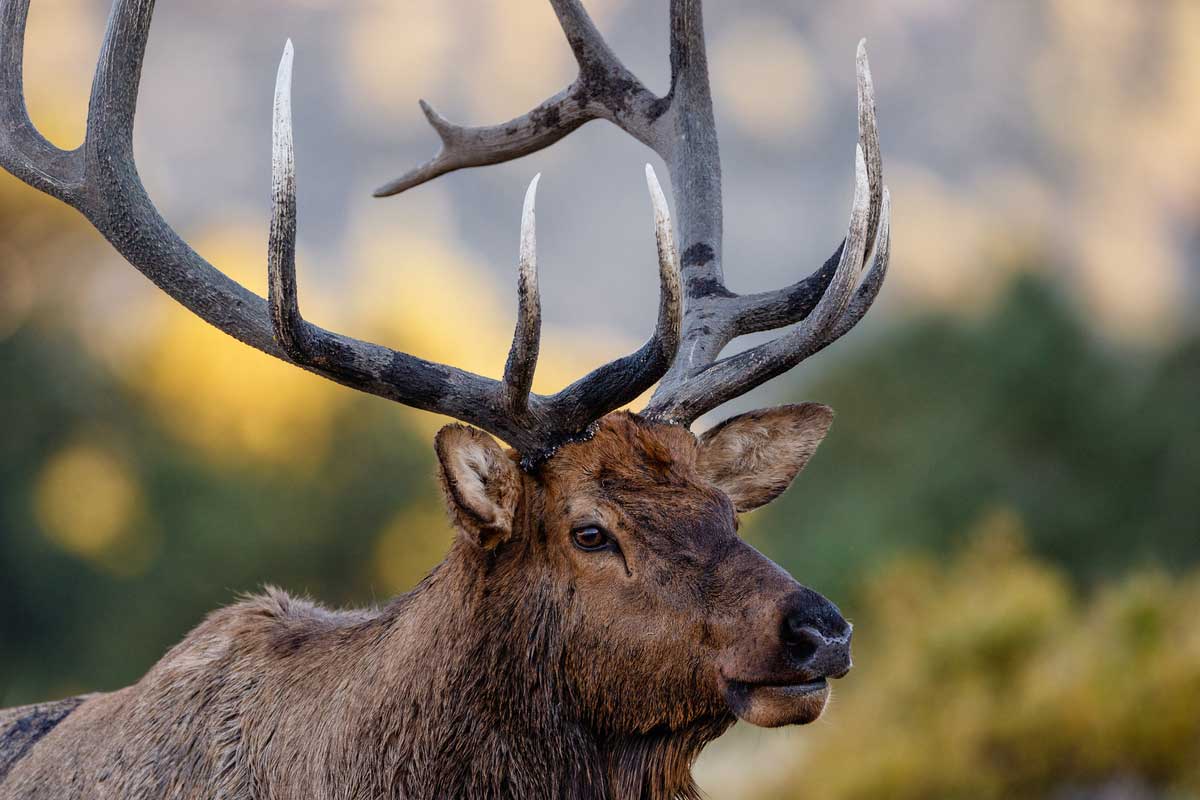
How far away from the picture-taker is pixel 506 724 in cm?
383

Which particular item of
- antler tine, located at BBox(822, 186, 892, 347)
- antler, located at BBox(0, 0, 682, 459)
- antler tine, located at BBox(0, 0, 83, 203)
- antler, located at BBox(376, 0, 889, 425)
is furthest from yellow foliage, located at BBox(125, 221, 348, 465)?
antler tine, located at BBox(822, 186, 892, 347)

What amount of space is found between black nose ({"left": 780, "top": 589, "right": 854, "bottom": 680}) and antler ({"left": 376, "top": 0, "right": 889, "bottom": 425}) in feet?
3.21

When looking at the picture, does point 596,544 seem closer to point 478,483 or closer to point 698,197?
point 478,483

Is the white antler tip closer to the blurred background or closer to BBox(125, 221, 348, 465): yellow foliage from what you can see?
the blurred background

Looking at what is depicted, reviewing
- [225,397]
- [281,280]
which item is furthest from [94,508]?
[281,280]

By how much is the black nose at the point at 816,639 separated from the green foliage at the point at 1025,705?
219 inches

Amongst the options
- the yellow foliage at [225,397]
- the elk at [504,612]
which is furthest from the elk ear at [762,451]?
the yellow foliage at [225,397]

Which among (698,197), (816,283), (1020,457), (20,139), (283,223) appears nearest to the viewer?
(283,223)

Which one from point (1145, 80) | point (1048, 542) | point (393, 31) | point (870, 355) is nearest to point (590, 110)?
point (1048, 542)

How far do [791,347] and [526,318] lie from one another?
94cm

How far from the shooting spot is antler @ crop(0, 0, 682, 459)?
3785mm

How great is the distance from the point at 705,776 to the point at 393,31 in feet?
367

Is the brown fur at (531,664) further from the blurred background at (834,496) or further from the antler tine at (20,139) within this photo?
the antler tine at (20,139)

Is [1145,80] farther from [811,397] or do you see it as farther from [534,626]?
[534,626]
